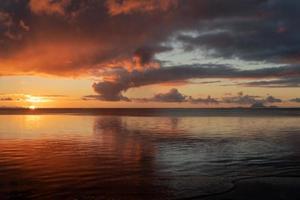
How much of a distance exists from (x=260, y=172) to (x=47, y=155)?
18.7m

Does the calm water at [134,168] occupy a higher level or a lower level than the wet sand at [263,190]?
higher

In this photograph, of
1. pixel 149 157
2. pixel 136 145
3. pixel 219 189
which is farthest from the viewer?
pixel 136 145

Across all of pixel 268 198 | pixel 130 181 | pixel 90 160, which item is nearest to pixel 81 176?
pixel 130 181

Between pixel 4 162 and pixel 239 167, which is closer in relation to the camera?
pixel 239 167

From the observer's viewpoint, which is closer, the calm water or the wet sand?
the wet sand

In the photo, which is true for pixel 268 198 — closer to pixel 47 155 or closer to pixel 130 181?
pixel 130 181

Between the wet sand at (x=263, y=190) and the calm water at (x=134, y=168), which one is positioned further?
the calm water at (x=134, y=168)

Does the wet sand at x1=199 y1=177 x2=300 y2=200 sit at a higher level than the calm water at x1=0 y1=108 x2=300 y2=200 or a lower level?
lower

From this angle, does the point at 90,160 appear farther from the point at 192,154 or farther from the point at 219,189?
the point at 219,189

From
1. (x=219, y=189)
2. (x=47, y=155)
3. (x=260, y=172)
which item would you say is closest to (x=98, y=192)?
(x=219, y=189)

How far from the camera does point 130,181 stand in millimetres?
21062

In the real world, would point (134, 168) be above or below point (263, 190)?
above

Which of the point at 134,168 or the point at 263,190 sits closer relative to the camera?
the point at 263,190

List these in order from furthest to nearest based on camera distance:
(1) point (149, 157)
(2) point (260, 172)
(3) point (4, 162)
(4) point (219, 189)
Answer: (1) point (149, 157) < (3) point (4, 162) < (2) point (260, 172) < (4) point (219, 189)
